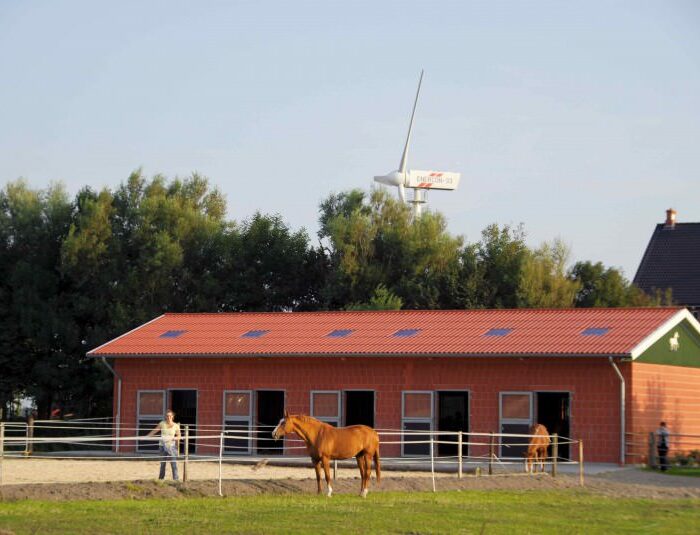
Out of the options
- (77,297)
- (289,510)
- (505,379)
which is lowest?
(289,510)

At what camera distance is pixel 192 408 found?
1423 inches

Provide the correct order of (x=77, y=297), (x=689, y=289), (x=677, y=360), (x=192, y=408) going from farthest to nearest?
(x=689, y=289) < (x=77, y=297) < (x=192, y=408) < (x=677, y=360)

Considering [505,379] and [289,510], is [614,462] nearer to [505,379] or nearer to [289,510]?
[505,379]

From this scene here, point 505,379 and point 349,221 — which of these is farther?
point 349,221

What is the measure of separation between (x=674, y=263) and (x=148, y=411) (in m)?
35.9

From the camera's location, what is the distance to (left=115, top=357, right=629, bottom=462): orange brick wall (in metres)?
30.4

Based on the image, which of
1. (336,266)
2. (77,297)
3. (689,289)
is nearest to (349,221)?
(336,266)

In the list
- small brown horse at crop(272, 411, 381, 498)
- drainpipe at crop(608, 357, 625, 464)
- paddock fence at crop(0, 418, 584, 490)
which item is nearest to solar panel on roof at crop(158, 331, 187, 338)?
paddock fence at crop(0, 418, 584, 490)

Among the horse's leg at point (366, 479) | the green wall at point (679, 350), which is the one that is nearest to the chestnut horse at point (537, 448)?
the green wall at point (679, 350)

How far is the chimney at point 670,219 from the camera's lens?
66.8 metres

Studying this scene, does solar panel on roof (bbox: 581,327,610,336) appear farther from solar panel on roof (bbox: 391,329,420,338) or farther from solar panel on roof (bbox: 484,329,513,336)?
solar panel on roof (bbox: 391,329,420,338)

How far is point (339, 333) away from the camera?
1406 inches

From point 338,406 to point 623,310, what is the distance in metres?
7.78

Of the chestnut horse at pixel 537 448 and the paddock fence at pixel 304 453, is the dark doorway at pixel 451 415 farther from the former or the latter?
the chestnut horse at pixel 537 448
